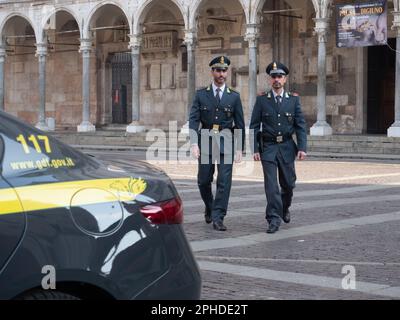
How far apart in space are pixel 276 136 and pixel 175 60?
26.9m

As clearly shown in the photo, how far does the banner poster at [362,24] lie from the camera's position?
25266 mm

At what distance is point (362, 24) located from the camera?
25.6 metres

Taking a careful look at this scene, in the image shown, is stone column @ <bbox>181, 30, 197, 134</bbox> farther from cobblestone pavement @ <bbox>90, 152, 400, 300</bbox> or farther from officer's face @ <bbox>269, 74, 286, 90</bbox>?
officer's face @ <bbox>269, 74, 286, 90</bbox>

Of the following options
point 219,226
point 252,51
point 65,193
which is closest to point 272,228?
point 219,226

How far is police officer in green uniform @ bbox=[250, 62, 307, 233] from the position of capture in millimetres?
8531

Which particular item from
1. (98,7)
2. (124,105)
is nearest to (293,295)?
(98,7)

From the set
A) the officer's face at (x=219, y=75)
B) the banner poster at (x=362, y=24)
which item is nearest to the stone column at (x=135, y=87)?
the banner poster at (x=362, y=24)

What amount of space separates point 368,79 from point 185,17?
7.85m

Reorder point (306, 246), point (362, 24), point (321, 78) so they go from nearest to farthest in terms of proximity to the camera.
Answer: point (306, 246)
point (362, 24)
point (321, 78)

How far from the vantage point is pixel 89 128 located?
3384 centimetres

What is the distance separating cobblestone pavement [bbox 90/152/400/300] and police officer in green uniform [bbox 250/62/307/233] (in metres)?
0.49

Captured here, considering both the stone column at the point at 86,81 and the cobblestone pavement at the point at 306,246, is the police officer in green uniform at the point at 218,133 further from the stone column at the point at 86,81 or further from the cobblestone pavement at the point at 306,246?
the stone column at the point at 86,81

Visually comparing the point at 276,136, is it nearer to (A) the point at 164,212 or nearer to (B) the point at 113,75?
(A) the point at 164,212
